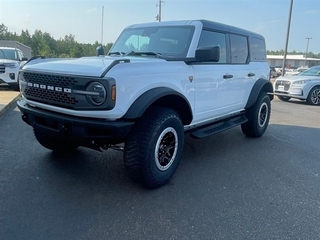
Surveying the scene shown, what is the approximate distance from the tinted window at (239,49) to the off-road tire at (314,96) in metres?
7.67

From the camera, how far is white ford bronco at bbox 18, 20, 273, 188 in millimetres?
2838

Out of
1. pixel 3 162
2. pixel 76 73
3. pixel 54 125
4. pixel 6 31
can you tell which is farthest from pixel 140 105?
pixel 6 31

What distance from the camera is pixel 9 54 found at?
1205 centimetres

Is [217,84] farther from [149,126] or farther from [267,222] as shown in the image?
[267,222]

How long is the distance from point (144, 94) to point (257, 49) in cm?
379

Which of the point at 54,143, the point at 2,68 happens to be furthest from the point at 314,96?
the point at 2,68

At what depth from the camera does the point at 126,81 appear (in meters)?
2.85

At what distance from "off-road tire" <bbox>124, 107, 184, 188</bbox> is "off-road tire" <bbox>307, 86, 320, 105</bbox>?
10070mm

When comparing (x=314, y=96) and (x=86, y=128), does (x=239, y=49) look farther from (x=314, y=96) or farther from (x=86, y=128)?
(x=314, y=96)

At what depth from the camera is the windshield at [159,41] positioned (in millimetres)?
3966

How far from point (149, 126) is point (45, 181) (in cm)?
145

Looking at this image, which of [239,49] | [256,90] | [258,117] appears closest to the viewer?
[239,49]

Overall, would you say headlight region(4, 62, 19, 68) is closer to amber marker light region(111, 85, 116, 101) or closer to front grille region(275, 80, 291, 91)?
amber marker light region(111, 85, 116, 101)

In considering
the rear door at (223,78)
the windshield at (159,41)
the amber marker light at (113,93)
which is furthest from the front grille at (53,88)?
the rear door at (223,78)
